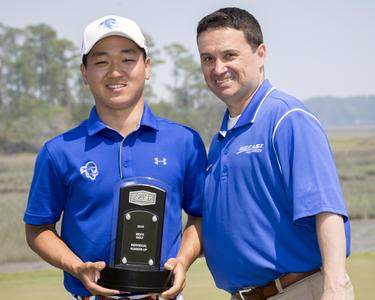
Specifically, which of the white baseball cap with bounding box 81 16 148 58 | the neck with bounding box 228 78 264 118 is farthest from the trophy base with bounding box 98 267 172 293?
the white baseball cap with bounding box 81 16 148 58

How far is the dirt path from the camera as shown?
14789 millimetres

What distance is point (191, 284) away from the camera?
999 centimetres

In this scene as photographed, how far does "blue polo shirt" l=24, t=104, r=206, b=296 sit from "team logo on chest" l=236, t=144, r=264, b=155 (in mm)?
278

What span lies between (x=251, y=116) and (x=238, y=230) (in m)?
0.49

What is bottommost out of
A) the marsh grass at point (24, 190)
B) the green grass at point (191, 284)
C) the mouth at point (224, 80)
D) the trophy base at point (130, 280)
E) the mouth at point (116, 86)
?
the green grass at point (191, 284)

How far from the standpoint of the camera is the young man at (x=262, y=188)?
2.78m

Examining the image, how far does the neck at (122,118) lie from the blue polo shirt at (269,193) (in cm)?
41

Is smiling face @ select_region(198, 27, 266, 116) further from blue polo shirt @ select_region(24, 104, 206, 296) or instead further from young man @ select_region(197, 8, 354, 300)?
blue polo shirt @ select_region(24, 104, 206, 296)

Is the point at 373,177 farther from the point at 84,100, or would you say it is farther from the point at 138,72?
the point at 138,72

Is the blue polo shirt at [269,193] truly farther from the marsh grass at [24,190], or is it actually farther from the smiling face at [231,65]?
the marsh grass at [24,190]

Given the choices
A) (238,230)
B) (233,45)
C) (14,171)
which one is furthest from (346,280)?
(14,171)

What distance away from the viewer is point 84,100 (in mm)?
23234

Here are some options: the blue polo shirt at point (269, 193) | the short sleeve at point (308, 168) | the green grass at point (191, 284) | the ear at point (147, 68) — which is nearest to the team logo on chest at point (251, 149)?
the blue polo shirt at point (269, 193)

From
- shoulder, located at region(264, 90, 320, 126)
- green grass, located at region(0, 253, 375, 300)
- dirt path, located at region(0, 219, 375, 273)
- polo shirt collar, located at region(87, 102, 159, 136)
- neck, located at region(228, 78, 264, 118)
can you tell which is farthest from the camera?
dirt path, located at region(0, 219, 375, 273)
